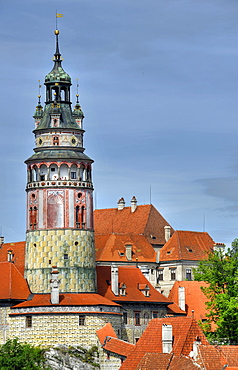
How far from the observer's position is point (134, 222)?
14375cm

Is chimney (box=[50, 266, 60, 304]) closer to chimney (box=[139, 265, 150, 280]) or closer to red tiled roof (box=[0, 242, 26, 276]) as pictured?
red tiled roof (box=[0, 242, 26, 276])

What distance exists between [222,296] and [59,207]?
15.9 m

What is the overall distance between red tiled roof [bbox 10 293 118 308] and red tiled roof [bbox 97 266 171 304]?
4.09m

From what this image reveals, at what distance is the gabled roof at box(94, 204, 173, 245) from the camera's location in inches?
5586

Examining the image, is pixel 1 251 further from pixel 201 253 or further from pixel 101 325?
pixel 101 325

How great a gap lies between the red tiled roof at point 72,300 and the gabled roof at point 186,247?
1460 inches

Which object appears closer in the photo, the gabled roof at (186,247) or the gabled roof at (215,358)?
the gabled roof at (215,358)

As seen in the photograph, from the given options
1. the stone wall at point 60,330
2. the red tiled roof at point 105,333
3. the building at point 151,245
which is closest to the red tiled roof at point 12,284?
the stone wall at point 60,330

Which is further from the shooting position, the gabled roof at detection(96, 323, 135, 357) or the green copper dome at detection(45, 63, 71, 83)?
the green copper dome at detection(45, 63, 71, 83)

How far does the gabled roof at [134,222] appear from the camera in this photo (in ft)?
465

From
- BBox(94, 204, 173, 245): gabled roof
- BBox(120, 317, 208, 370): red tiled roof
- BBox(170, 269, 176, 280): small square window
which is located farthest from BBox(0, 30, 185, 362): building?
BBox(94, 204, 173, 245): gabled roof

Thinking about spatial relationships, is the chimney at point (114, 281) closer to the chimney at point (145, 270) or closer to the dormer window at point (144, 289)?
the dormer window at point (144, 289)

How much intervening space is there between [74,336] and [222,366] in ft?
71.0

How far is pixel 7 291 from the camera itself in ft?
328
